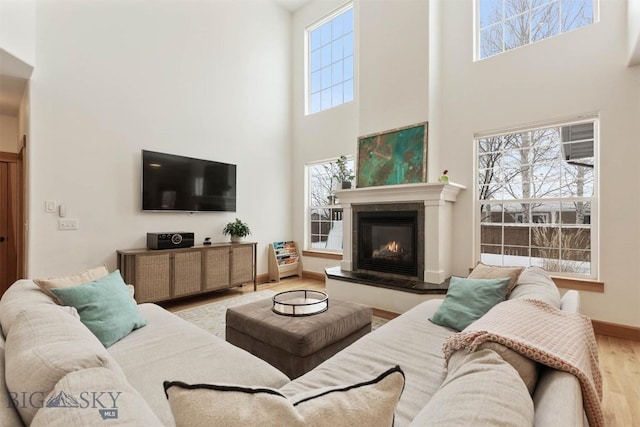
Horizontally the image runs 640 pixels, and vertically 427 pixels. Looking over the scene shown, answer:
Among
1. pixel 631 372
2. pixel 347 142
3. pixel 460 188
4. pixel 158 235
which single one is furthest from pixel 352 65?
pixel 631 372

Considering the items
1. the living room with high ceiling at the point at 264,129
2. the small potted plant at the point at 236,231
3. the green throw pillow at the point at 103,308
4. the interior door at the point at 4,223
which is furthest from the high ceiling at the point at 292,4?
the green throw pillow at the point at 103,308

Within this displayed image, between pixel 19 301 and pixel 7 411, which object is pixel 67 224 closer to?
pixel 19 301

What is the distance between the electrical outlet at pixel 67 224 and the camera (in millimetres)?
3176

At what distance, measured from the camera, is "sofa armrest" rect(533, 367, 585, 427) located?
0.69 m

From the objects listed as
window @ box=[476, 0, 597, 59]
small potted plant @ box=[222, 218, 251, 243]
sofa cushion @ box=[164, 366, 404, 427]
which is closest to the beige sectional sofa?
sofa cushion @ box=[164, 366, 404, 427]

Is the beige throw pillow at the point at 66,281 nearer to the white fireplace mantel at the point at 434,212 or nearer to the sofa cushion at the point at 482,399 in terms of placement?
the sofa cushion at the point at 482,399

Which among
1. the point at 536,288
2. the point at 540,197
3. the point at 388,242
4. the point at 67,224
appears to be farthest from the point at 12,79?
the point at 540,197

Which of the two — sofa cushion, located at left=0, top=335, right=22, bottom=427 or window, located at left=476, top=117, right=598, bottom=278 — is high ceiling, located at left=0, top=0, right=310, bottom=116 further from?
window, located at left=476, top=117, right=598, bottom=278

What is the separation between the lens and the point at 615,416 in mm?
1736

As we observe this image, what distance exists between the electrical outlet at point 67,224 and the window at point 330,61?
12.7 feet

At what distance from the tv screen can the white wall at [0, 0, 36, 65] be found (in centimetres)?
132

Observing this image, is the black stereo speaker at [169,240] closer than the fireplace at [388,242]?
Yes

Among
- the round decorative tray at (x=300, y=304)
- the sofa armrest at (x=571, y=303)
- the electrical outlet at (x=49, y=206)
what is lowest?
the round decorative tray at (x=300, y=304)

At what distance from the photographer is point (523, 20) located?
11.4 feet
